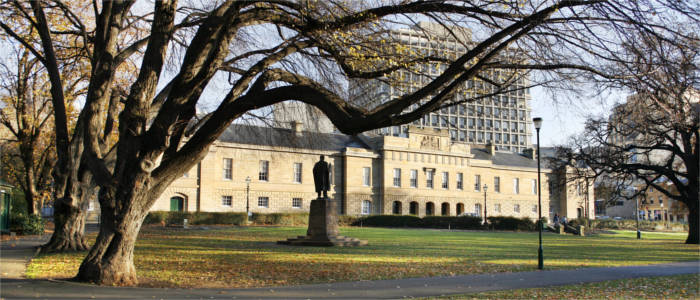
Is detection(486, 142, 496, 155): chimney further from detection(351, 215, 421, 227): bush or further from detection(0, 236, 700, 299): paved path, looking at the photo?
detection(0, 236, 700, 299): paved path

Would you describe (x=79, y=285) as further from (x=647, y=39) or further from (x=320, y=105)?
(x=647, y=39)

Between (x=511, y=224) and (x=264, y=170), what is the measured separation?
77.7 ft

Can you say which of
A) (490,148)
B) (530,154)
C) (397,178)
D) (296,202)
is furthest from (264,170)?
(530,154)

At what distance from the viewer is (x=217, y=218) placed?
4156cm

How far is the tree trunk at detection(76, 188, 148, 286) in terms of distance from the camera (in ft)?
33.6

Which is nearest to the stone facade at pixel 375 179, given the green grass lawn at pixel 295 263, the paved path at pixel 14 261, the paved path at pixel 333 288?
the green grass lawn at pixel 295 263

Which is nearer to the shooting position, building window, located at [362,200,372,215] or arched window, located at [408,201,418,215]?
building window, located at [362,200,372,215]

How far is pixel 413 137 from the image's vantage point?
197 ft

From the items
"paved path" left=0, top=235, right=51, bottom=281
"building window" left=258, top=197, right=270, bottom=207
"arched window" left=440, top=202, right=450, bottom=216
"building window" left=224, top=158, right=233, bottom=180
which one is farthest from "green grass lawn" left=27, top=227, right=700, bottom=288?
"arched window" left=440, top=202, right=450, bottom=216

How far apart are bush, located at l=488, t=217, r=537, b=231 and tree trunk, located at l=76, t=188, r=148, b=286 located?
40.9m

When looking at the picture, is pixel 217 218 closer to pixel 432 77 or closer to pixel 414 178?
pixel 414 178

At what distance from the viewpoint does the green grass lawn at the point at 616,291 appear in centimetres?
1007

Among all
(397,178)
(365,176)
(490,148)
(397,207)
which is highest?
(490,148)

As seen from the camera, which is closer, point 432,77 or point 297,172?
point 432,77
